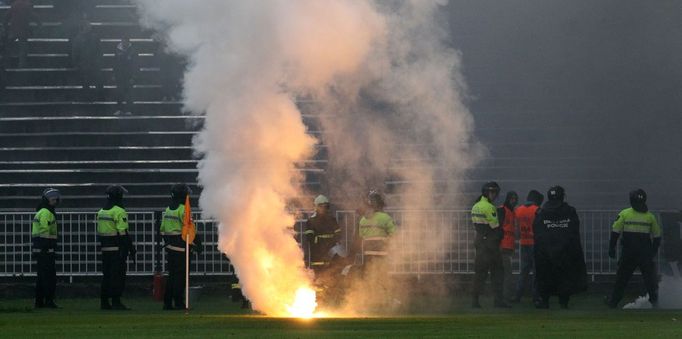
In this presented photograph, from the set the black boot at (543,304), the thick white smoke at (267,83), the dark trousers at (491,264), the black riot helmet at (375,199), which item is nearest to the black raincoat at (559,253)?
the black boot at (543,304)

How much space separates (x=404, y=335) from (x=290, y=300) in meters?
4.82

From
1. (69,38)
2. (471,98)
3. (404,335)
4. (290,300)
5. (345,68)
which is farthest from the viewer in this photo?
(69,38)

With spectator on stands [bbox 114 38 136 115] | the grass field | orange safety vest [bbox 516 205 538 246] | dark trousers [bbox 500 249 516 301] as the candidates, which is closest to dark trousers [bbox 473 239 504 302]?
the grass field

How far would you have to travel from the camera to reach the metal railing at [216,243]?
102 feet

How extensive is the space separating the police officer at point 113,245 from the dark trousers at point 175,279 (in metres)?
0.89

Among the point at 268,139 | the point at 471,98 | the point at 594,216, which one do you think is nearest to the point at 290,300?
the point at 268,139

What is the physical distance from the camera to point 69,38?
37.4 meters

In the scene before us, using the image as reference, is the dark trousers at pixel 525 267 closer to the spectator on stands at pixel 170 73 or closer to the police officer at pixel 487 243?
the police officer at pixel 487 243

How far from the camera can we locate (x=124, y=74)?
35844 mm

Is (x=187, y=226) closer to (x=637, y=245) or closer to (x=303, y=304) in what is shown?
(x=303, y=304)

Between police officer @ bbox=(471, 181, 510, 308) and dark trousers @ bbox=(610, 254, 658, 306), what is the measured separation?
5.76 ft

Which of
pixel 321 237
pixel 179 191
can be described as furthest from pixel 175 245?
pixel 321 237

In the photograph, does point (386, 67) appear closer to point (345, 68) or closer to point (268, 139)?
point (345, 68)

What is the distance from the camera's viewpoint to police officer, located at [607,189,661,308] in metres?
26.8
